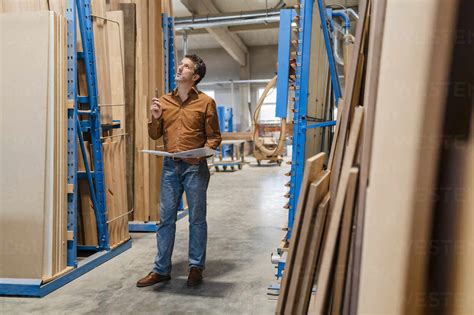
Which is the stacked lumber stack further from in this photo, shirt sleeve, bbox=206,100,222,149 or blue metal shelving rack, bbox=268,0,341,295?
blue metal shelving rack, bbox=268,0,341,295

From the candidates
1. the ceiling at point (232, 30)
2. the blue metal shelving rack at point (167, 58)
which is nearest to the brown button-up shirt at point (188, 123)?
the blue metal shelving rack at point (167, 58)

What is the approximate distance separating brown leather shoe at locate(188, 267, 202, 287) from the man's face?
1.45 metres

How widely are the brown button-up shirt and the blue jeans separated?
0.15 meters

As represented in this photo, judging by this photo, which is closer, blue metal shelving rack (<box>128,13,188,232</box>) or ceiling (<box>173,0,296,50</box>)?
blue metal shelving rack (<box>128,13,188,232</box>)

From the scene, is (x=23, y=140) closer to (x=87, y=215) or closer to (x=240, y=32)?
(x=87, y=215)

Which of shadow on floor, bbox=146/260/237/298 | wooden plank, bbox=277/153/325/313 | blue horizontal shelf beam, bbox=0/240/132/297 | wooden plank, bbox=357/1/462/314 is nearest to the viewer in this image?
wooden plank, bbox=357/1/462/314

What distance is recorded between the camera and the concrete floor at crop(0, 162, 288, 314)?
2438 millimetres

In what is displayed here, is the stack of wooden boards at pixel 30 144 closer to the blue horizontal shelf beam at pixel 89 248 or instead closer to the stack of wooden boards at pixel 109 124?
the stack of wooden boards at pixel 109 124

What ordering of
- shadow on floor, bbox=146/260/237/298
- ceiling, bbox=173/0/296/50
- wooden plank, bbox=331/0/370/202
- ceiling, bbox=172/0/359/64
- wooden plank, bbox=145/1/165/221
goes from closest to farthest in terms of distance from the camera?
wooden plank, bbox=331/0/370/202 → shadow on floor, bbox=146/260/237/298 → wooden plank, bbox=145/1/165/221 → ceiling, bbox=172/0/359/64 → ceiling, bbox=173/0/296/50

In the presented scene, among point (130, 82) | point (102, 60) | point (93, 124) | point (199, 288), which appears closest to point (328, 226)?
point (199, 288)

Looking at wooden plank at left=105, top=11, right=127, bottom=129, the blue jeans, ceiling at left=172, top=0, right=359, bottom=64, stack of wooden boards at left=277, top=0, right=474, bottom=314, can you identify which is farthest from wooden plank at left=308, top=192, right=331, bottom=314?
ceiling at left=172, top=0, right=359, bottom=64

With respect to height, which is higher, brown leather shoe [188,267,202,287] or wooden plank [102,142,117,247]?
wooden plank [102,142,117,247]

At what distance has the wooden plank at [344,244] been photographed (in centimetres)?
128

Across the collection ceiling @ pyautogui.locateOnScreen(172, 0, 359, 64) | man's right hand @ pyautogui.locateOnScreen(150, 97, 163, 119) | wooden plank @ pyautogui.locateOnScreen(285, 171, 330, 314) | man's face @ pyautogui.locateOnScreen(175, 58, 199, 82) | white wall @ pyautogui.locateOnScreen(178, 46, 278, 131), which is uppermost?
ceiling @ pyautogui.locateOnScreen(172, 0, 359, 64)
